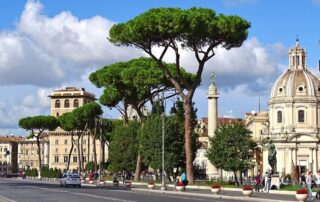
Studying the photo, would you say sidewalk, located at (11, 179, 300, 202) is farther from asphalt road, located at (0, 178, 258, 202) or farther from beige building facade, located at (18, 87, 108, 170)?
beige building facade, located at (18, 87, 108, 170)

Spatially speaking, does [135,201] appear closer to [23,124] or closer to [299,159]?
[299,159]

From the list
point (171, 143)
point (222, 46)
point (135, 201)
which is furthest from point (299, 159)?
point (135, 201)

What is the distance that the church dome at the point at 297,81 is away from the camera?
347 ft

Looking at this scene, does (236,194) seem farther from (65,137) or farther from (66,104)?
(66,104)

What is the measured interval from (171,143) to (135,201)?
29597 mm

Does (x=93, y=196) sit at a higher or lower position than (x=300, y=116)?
lower

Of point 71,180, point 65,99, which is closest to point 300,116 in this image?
point 71,180

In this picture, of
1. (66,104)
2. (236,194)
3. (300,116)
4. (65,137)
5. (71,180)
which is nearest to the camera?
(236,194)

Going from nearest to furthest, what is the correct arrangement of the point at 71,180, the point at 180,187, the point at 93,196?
the point at 93,196 → the point at 180,187 → the point at 71,180

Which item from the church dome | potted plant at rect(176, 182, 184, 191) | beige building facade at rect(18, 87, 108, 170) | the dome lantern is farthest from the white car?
beige building facade at rect(18, 87, 108, 170)

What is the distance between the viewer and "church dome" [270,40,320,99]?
347ft

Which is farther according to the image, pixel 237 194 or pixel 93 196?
pixel 237 194

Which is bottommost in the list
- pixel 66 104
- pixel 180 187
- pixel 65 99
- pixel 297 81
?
pixel 180 187

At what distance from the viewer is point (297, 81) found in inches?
4178
